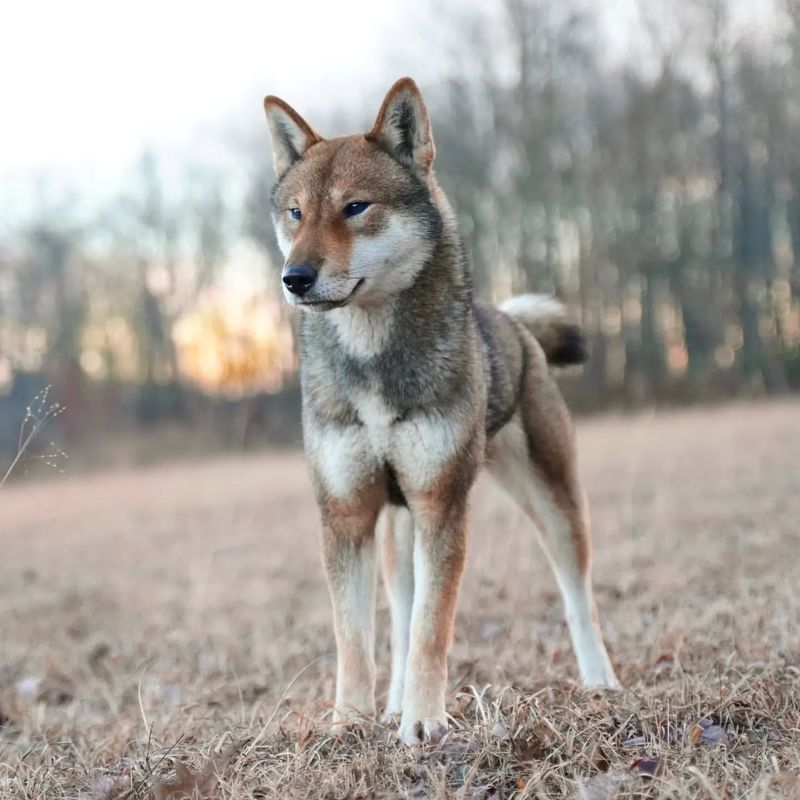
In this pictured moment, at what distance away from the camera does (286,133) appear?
4.42 m

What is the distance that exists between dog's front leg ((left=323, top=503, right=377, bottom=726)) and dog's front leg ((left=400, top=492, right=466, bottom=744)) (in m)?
0.24

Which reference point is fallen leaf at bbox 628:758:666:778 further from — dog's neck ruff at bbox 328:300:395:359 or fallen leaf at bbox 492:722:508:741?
dog's neck ruff at bbox 328:300:395:359

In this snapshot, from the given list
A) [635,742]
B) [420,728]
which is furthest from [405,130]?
[635,742]

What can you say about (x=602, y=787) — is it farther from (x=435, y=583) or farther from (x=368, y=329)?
(x=368, y=329)

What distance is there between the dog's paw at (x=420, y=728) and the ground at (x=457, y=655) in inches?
2.9

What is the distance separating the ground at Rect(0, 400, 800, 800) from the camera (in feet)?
9.79

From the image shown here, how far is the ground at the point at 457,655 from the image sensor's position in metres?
2.98

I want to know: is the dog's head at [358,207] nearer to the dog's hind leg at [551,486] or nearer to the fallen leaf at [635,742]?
the dog's hind leg at [551,486]

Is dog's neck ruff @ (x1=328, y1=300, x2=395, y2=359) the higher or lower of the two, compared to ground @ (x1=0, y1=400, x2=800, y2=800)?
higher

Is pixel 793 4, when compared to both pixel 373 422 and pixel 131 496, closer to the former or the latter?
pixel 131 496

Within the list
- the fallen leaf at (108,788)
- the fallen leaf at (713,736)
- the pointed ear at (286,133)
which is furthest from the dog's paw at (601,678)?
the pointed ear at (286,133)

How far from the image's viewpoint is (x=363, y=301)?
12.9 feet

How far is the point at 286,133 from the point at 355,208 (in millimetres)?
777

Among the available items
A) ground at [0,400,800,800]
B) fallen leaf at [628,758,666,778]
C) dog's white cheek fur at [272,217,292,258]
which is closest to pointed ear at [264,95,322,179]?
dog's white cheek fur at [272,217,292,258]
